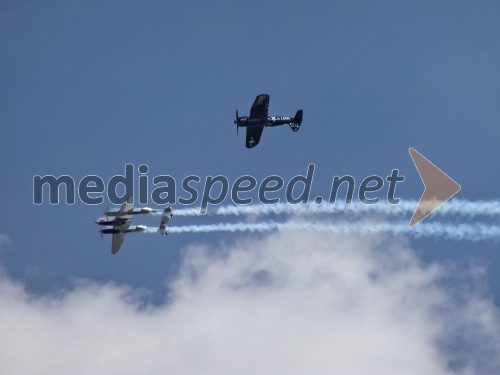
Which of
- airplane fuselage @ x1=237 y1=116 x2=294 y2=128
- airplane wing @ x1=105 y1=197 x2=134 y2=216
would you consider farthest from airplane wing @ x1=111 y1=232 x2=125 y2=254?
airplane fuselage @ x1=237 y1=116 x2=294 y2=128

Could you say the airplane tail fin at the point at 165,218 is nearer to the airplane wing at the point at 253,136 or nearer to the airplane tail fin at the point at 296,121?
the airplane wing at the point at 253,136

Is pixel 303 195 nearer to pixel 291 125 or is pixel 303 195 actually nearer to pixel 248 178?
pixel 248 178

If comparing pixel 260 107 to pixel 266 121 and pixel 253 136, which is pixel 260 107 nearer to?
pixel 266 121

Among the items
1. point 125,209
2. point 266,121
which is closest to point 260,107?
point 266,121

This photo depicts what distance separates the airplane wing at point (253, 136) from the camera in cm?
9769

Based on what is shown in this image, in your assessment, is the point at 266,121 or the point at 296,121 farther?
the point at 296,121

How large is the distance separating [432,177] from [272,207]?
662 inches

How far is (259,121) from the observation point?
9625cm

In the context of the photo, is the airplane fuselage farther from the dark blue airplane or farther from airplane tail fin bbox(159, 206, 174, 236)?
airplane tail fin bbox(159, 206, 174, 236)

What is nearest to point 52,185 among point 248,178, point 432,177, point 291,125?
point 248,178

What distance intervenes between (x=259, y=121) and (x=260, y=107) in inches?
76.2

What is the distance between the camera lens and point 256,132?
322ft

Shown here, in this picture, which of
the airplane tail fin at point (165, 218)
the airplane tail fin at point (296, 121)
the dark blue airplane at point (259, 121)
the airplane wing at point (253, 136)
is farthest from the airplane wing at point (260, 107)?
the airplane tail fin at point (165, 218)

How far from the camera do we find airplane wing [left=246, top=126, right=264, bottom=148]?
9769 cm
